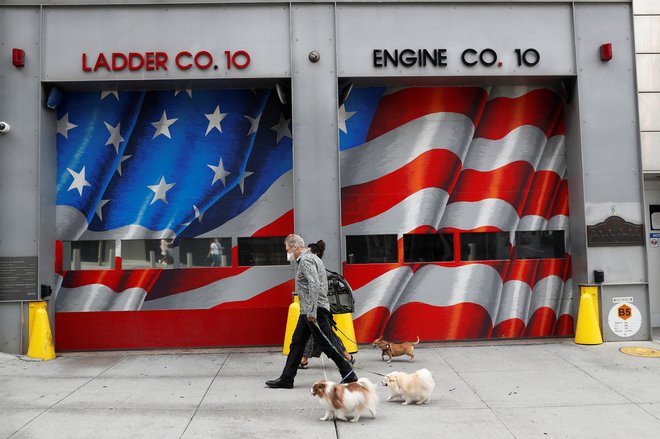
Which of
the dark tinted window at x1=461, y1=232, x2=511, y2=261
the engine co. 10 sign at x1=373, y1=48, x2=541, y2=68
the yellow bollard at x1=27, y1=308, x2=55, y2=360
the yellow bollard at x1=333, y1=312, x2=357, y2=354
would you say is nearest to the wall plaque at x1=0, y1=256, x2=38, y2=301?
the yellow bollard at x1=27, y1=308, x2=55, y2=360

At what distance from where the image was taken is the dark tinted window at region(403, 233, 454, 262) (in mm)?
9531

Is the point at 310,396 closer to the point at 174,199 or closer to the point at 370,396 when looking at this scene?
the point at 370,396

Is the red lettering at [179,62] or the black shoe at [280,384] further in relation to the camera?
the red lettering at [179,62]

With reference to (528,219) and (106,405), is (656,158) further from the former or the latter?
(106,405)

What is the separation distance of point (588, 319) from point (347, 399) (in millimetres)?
5400

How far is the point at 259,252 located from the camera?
9438 millimetres

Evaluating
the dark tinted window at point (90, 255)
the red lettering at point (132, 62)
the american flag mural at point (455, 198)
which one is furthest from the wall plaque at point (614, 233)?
the dark tinted window at point (90, 255)

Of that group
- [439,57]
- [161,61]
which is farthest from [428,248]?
[161,61]

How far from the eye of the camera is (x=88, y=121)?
9477mm

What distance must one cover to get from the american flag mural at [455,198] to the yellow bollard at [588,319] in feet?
1.50

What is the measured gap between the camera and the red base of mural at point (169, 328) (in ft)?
30.2

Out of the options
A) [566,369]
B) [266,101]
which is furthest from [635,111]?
[266,101]

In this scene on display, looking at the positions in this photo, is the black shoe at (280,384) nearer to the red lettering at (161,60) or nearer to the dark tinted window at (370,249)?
the dark tinted window at (370,249)

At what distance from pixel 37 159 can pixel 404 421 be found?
7.06 m
